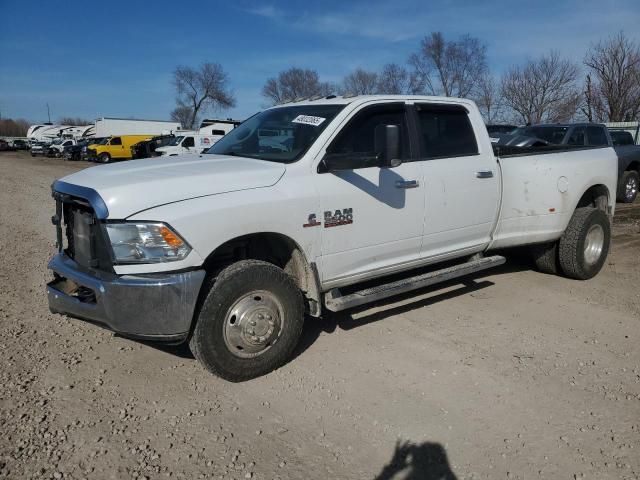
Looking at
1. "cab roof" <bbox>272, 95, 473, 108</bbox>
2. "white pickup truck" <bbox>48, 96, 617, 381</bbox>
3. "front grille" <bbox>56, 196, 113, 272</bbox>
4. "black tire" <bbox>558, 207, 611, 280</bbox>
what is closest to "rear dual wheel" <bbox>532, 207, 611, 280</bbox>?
"black tire" <bbox>558, 207, 611, 280</bbox>

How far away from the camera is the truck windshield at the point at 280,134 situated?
12.7 ft

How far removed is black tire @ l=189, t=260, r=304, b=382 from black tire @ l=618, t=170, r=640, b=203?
39.5 feet

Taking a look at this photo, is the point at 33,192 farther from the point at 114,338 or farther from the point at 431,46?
the point at 431,46

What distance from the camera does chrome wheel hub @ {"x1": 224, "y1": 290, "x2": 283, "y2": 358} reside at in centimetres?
339

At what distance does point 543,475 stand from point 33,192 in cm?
1603

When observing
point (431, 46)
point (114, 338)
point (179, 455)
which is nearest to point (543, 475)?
point (179, 455)

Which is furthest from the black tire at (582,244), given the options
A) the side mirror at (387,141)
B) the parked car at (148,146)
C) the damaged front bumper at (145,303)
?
the parked car at (148,146)

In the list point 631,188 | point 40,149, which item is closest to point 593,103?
point 631,188

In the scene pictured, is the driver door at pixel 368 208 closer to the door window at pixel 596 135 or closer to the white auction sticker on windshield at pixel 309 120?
the white auction sticker on windshield at pixel 309 120

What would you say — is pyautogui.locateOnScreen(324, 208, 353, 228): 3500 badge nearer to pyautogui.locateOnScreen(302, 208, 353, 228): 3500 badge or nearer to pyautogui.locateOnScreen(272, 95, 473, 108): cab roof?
pyautogui.locateOnScreen(302, 208, 353, 228): 3500 badge

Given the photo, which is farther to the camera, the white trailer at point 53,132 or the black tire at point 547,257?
the white trailer at point 53,132

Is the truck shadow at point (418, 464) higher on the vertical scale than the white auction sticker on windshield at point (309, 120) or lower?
lower

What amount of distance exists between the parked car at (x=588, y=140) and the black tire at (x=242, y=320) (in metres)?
8.57

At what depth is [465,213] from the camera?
4625 millimetres
